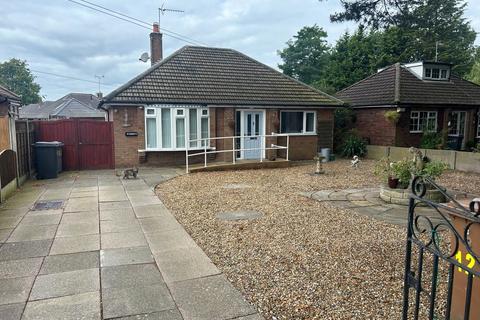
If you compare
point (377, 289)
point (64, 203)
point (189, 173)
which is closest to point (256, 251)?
point (377, 289)

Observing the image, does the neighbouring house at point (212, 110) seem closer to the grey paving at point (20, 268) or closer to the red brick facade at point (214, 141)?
the red brick facade at point (214, 141)

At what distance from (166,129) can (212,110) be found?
211 cm

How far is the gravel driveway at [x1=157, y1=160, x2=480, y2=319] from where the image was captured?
143 inches

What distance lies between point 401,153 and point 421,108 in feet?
15.8

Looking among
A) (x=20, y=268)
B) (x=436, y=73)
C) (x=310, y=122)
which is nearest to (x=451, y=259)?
(x=20, y=268)

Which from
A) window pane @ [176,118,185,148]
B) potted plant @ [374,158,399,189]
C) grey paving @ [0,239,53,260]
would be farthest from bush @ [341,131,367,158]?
grey paving @ [0,239,53,260]

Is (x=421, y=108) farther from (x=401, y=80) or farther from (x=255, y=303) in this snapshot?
(x=255, y=303)

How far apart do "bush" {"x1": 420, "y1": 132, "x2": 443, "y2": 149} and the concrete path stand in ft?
49.0

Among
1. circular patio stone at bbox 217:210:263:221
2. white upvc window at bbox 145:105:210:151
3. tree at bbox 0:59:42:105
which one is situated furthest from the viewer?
tree at bbox 0:59:42:105

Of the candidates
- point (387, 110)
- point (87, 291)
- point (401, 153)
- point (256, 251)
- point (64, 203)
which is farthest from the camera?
point (387, 110)

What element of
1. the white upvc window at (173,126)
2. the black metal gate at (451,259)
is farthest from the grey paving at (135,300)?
the white upvc window at (173,126)

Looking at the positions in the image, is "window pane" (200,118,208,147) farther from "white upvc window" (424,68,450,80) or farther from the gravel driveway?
"white upvc window" (424,68,450,80)

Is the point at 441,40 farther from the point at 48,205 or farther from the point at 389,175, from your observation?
the point at 48,205

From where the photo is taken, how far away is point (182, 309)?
3465 millimetres
